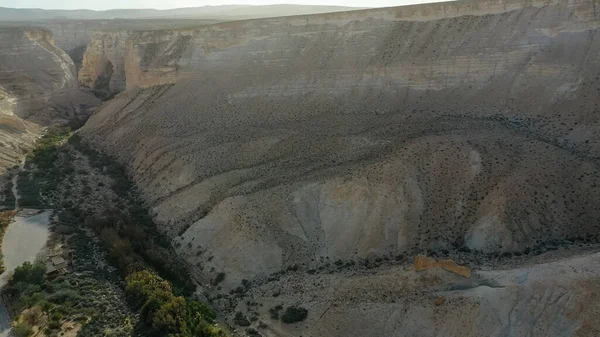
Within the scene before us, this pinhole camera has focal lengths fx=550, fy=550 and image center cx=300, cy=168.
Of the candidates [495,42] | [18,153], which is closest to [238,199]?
[495,42]

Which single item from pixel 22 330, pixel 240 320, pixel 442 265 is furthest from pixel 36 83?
pixel 442 265

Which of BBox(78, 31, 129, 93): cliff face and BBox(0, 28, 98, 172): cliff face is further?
BBox(78, 31, 129, 93): cliff face

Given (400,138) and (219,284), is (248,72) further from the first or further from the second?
(219,284)

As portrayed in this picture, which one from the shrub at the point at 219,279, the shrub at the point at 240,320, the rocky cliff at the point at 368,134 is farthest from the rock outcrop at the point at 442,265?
the shrub at the point at 219,279

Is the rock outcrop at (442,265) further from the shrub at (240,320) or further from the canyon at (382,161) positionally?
the shrub at (240,320)

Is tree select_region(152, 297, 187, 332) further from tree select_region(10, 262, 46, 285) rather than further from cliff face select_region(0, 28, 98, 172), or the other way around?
cliff face select_region(0, 28, 98, 172)

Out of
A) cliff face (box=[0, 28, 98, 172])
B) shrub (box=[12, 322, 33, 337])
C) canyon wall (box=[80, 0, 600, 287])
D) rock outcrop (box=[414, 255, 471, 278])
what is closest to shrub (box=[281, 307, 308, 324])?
canyon wall (box=[80, 0, 600, 287])

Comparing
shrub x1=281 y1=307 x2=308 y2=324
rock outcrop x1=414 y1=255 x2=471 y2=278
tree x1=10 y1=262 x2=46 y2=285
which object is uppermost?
rock outcrop x1=414 y1=255 x2=471 y2=278
